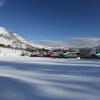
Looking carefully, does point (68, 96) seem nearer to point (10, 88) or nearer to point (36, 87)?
point (36, 87)

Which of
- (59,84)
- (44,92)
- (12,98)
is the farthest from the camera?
(59,84)

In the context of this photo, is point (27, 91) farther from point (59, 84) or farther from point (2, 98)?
point (59, 84)

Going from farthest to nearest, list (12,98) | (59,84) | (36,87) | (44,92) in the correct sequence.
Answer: (59,84) < (36,87) < (44,92) < (12,98)

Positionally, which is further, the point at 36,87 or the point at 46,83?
the point at 46,83

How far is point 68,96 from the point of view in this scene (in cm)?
397

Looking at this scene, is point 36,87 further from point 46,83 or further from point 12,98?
point 12,98

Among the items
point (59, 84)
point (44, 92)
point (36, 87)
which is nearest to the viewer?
point (44, 92)

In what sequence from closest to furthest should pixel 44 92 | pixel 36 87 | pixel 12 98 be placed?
1. pixel 12 98
2. pixel 44 92
3. pixel 36 87

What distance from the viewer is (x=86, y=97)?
3930 mm

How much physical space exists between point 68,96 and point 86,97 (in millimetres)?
314

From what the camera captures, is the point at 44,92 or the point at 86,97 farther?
the point at 44,92

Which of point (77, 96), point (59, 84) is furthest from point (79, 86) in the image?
point (77, 96)

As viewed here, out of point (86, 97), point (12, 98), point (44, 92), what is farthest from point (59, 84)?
point (12, 98)

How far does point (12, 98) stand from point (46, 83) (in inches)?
50.8
